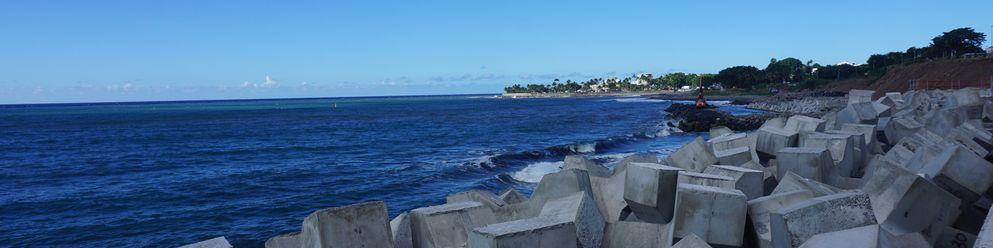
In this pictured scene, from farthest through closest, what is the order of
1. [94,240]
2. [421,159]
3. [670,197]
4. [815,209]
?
[421,159]
[94,240]
[670,197]
[815,209]

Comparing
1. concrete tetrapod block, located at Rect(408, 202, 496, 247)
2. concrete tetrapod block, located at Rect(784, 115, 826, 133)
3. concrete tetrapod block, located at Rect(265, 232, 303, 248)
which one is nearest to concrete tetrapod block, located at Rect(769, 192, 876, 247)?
concrete tetrapod block, located at Rect(408, 202, 496, 247)

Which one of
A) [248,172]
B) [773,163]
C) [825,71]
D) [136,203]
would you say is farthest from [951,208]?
[825,71]

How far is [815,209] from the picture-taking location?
14.9 feet

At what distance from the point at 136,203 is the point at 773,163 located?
13.3 m

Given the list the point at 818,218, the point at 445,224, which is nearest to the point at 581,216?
the point at 445,224

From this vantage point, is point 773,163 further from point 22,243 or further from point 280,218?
point 22,243

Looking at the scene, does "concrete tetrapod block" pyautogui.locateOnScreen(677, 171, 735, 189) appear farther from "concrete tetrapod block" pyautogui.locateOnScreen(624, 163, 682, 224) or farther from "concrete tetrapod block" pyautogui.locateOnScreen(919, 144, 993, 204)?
"concrete tetrapod block" pyautogui.locateOnScreen(919, 144, 993, 204)

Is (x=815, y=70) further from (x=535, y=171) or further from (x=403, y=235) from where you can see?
(x=403, y=235)

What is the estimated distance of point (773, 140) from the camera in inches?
406

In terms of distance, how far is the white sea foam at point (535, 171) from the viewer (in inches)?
680

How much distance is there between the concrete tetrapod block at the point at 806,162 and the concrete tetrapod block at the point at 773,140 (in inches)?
81.7

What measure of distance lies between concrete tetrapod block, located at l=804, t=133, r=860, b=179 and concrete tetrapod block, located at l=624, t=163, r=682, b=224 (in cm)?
330

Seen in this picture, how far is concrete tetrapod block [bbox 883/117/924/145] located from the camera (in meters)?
11.9

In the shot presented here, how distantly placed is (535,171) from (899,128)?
9.19m
